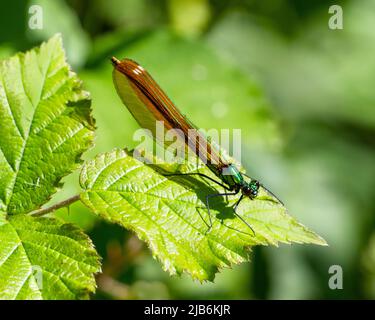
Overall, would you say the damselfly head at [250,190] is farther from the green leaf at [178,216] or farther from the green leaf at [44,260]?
the green leaf at [44,260]

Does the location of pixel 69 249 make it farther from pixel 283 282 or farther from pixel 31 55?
pixel 283 282

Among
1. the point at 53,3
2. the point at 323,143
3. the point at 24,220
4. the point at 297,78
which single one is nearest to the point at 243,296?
the point at 323,143

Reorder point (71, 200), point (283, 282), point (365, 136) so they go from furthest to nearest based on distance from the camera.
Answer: point (365, 136) → point (283, 282) → point (71, 200)

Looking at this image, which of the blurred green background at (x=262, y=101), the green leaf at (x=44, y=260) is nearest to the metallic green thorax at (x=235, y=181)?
the green leaf at (x=44, y=260)

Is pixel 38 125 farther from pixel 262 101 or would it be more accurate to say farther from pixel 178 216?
pixel 262 101

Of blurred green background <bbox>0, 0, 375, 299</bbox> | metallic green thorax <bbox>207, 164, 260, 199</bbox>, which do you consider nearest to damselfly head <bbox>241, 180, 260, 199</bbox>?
metallic green thorax <bbox>207, 164, 260, 199</bbox>

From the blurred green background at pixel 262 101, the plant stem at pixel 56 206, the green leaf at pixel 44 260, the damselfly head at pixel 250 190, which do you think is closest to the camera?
the green leaf at pixel 44 260
